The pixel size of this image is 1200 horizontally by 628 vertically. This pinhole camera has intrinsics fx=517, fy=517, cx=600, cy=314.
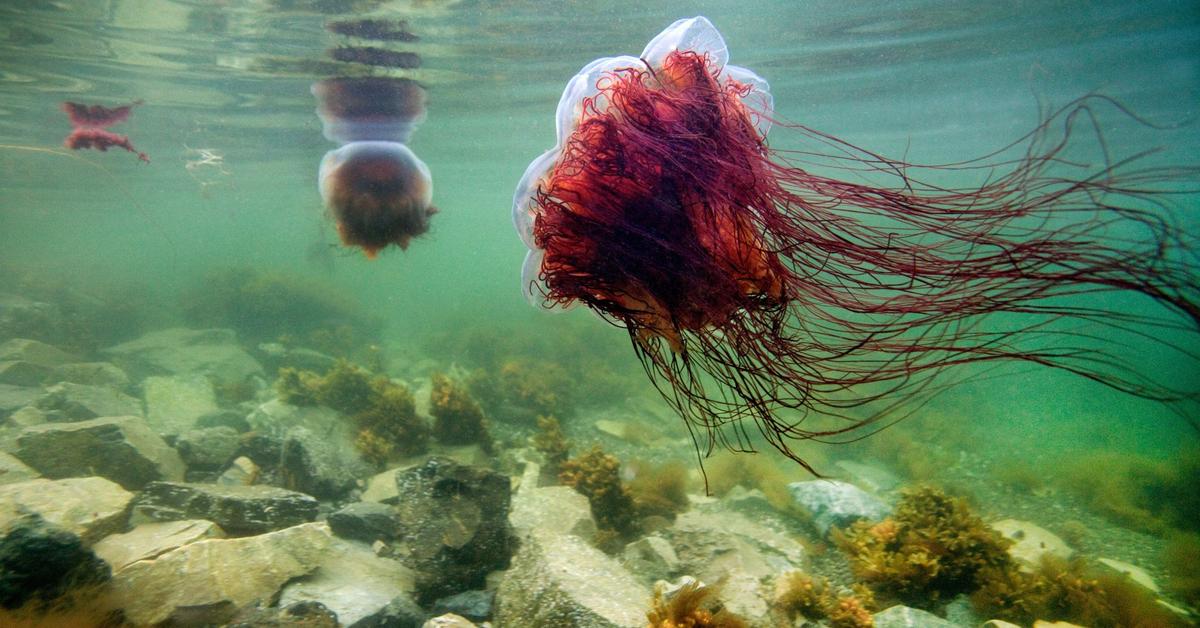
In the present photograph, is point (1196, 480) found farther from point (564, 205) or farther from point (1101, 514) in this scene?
point (564, 205)

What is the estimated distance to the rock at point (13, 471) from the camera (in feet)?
18.7

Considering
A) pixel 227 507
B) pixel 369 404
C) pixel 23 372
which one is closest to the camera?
pixel 227 507

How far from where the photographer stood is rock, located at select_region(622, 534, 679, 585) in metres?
5.02

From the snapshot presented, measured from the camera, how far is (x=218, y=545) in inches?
158

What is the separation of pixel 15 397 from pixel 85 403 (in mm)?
2664

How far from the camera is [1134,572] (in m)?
6.10

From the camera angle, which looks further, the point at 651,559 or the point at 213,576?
the point at 651,559

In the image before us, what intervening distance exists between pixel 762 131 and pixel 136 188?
4462 cm

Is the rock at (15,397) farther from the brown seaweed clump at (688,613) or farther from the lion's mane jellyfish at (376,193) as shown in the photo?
the brown seaweed clump at (688,613)

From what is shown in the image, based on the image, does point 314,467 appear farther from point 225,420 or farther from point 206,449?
point 225,420

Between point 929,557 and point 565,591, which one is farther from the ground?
point 929,557

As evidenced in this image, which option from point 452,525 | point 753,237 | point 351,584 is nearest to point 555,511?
point 452,525

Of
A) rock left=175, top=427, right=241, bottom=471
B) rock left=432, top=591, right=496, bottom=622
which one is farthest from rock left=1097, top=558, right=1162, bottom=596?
rock left=175, top=427, right=241, bottom=471

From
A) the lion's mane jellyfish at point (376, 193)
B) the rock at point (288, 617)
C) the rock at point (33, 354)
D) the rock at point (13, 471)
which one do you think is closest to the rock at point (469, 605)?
the rock at point (288, 617)
